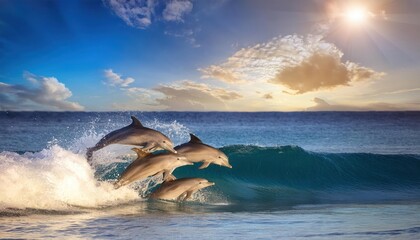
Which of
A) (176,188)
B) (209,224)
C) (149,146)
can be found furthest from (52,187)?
(209,224)

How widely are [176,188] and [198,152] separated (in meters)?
0.95

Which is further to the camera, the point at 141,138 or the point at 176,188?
the point at 176,188

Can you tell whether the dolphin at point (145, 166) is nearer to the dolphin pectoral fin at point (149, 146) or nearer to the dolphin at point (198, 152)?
the dolphin pectoral fin at point (149, 146)

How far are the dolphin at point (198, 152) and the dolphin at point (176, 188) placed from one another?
0.45 m

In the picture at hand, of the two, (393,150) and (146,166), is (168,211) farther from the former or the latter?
(393,150)

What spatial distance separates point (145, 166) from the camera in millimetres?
10258

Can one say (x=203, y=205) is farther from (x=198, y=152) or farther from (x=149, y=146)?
(x=149, y=146)

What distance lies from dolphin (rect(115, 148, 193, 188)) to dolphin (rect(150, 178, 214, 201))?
89cm

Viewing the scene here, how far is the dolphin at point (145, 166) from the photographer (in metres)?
10.2

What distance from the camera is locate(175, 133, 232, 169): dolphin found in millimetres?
11234

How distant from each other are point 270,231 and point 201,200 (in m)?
5.28

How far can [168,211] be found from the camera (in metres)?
10.8

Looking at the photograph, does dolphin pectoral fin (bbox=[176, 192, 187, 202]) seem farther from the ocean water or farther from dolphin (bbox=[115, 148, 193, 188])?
dolphin (bbox=[115, 148, 193, 188])

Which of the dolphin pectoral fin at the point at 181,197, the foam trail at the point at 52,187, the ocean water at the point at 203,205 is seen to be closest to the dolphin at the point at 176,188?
the dolphin pectoral fin at the point at 181,197
